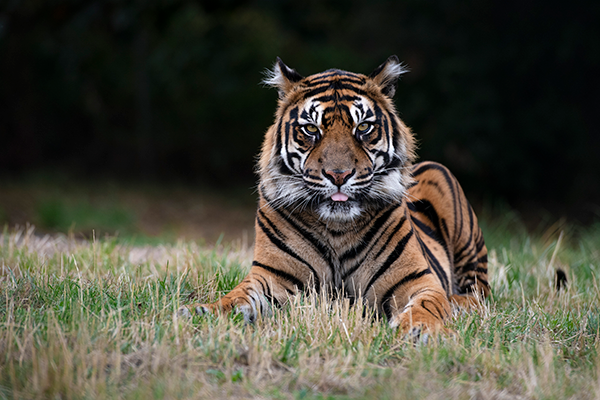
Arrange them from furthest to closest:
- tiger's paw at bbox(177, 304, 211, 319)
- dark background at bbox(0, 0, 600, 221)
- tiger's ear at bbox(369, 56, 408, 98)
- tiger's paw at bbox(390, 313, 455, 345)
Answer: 1. dark background at bbox(0, 0, 600, 221)
2. tiger's ear at bbox(369, 56, 408, 98)
3. tiger's paw at bbox(177, 304, 211, 319)
4. tiger's paw at bbox(390, 313, 455, 345)

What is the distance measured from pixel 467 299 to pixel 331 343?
1.53 m

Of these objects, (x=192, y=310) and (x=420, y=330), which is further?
(x=192, y=310)

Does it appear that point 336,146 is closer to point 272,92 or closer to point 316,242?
point 316,242

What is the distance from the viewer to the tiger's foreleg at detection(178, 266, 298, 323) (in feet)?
10.1

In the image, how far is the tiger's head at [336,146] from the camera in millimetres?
3242

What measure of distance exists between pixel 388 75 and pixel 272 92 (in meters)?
11.4

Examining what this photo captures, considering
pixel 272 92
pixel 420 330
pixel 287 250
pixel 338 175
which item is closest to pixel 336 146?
pixel 338 175

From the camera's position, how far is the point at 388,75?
3.64m

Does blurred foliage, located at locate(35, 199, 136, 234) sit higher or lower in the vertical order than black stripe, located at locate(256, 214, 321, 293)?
higher

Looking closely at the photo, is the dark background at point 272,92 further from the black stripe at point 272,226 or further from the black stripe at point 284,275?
the black stripe at point 284,275

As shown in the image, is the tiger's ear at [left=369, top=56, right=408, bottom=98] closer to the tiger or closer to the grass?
the tiger

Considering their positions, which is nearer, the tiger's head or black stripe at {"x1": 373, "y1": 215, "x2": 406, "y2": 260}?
the tiger's head

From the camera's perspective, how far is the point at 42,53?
13977 millimetres

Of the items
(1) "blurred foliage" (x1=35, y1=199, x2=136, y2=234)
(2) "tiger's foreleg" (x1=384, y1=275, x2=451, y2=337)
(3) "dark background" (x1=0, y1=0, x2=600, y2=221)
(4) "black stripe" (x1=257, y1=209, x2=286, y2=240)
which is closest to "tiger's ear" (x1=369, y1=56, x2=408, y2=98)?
(4) "black stripe" (x1=257, y1=209, x2=286, y2=240)
